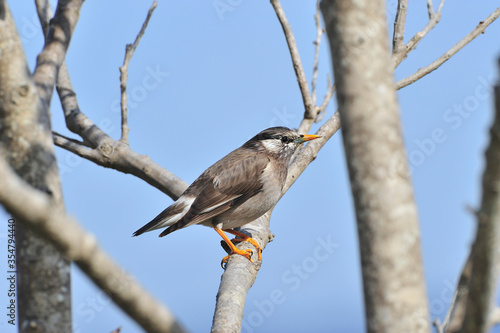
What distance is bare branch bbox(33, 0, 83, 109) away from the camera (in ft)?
10.4

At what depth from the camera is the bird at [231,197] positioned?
5652mm

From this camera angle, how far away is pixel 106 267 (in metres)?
1.64

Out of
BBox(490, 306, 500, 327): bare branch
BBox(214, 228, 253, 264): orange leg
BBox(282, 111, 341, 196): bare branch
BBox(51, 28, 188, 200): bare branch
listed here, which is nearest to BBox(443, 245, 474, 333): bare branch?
BBox(490, 306, 500, 327): bare branch

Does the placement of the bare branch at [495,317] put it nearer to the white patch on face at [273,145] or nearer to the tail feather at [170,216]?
the tail feather at [170,216]

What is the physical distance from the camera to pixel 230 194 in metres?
5.88

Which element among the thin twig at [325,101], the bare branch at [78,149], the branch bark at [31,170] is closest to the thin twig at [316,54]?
the thin twig at [325,101]

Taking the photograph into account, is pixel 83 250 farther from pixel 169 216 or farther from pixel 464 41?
pixel 464 41

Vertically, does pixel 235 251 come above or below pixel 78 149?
below

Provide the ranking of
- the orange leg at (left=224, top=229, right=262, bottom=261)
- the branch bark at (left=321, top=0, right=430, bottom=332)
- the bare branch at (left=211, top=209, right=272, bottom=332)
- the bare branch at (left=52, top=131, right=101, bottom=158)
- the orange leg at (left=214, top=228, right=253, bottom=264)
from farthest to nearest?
the bare branch at (left=52, top=131, right=101, bottom=158)
the orange leg at (left=224, top=229, right=262, bottom=261)
the orange leg at (left=214, top=228, right=253, bottom=264)
the bare branch at (left=211, top=209, right=272, bottom=332)
the branch bark at (left=321, top=0, right=430, bottom=332)

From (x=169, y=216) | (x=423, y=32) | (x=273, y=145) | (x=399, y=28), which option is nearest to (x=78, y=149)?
(x=169, y=216)

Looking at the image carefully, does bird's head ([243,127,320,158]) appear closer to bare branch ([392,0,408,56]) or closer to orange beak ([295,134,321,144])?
orange beak ([295,134,321,144])

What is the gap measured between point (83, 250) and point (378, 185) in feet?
3.23

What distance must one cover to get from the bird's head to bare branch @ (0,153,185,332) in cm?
502

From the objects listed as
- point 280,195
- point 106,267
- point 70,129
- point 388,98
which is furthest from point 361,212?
point 70,129
